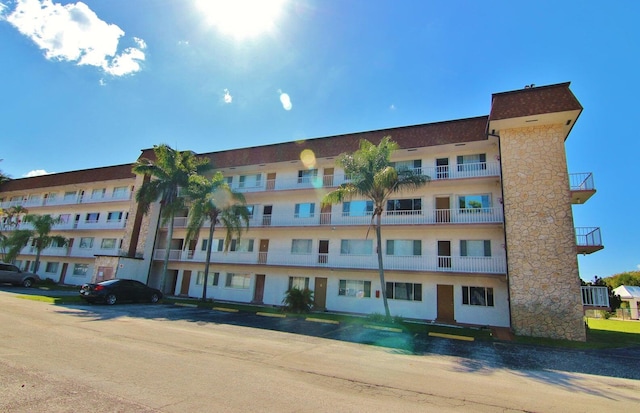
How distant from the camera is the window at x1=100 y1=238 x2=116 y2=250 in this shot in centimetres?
3594

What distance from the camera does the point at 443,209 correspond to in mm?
22922

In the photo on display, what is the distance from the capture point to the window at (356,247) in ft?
81.3

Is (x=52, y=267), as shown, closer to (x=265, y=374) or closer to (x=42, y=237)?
(x=42, y=237)

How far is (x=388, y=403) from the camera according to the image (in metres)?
6.06

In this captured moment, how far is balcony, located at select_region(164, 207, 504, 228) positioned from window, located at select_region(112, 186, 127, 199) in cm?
1799

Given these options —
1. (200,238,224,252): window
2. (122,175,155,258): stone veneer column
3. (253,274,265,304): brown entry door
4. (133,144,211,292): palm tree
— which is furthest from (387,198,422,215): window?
(122,175,155,258): stone veneer column

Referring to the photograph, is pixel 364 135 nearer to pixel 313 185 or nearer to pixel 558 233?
pixel 313 185

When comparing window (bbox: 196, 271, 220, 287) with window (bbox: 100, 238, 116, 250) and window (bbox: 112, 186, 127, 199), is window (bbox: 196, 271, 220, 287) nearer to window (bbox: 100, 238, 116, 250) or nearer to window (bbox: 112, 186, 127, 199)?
window (bbox: 100, 238, 116, 250)

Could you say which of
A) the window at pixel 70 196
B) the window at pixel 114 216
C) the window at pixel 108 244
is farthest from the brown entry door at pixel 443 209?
the window at pixel 70 196

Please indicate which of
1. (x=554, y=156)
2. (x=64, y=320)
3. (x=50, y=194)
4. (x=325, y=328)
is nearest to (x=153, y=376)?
(x=64, y=320)

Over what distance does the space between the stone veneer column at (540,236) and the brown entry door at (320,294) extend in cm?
1256

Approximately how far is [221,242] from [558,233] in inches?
1001

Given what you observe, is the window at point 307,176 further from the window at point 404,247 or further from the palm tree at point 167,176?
the palm tree at point 167,176

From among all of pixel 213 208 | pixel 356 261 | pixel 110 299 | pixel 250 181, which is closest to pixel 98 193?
pixel 250 181
